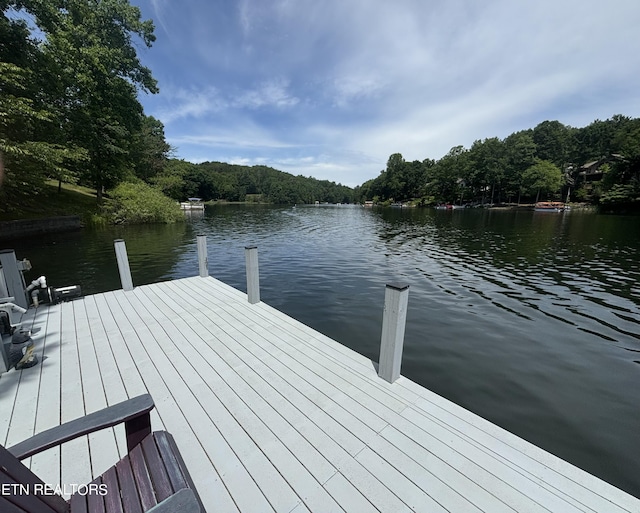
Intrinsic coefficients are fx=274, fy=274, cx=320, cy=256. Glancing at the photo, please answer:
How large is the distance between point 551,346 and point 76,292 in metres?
8.44

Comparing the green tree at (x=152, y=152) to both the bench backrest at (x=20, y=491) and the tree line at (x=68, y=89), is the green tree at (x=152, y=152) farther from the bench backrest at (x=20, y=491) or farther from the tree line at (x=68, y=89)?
the bench backrest at (x=20, y=491)

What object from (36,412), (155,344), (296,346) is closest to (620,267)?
(296,346)

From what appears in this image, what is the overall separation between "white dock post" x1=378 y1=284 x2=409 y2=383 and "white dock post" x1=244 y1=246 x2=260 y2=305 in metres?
2.64

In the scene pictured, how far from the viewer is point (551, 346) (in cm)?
475

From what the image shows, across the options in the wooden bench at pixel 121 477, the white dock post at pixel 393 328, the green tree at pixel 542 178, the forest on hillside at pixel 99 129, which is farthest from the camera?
the green tree at pixel 542 178

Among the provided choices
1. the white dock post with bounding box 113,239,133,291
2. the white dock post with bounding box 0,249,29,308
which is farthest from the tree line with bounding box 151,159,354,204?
the white dock post with bounding box 0,249,29,308

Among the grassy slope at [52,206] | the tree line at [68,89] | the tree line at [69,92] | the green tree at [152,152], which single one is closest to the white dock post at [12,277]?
the tree line at [69,92]

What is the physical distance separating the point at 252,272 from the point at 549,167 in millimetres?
57175

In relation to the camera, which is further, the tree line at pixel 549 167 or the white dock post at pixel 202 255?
the tree line at pixel 549 167

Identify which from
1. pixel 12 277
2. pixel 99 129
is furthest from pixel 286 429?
pixel 99 129

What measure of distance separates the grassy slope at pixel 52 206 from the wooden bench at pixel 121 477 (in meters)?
18.5

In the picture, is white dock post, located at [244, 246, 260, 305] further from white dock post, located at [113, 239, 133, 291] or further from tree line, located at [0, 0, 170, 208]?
tree line, located at [0, 0, 170, 208]

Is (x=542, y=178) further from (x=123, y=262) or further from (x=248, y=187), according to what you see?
(x=248, y=187)

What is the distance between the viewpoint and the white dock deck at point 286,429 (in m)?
1.72
